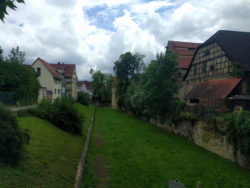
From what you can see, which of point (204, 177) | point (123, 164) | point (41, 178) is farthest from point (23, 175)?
point (204, 177)

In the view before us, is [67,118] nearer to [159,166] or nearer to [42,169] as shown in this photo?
[159,166]

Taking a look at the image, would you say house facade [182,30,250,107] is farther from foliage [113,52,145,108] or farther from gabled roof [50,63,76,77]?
Answer: gabled roof [50,63,76,77]

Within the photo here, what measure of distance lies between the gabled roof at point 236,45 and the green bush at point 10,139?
763 inches

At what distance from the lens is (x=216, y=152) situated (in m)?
12.9

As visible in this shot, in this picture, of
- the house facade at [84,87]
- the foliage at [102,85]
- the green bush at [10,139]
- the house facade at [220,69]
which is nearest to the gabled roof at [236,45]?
the house facade at [220,69]

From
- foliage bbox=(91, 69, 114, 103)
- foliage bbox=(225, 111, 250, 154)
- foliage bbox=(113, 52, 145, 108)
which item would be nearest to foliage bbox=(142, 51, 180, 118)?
foliage bbox=(225, 111, 250, 154)

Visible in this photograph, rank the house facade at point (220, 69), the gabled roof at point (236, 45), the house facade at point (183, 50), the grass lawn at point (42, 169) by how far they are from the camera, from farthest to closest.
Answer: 1. the house facade at point (183, 50)
2. the gabled roof at point (236, 45)
3. the house facade at point (220, 69)
4. the grass lawn at point (42, 169)

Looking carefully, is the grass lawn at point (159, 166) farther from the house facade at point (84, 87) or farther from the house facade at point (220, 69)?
the house facade at point (84, 87)

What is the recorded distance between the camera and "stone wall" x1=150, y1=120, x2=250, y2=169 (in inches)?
428

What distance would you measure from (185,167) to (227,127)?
3.49m

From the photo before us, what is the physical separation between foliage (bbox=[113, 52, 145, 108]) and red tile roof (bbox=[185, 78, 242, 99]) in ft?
86.9

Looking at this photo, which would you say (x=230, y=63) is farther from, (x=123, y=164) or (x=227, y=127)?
(x=123, y=164)

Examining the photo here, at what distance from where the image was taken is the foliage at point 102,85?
2832 inches

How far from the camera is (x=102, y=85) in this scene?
73.6 meters
